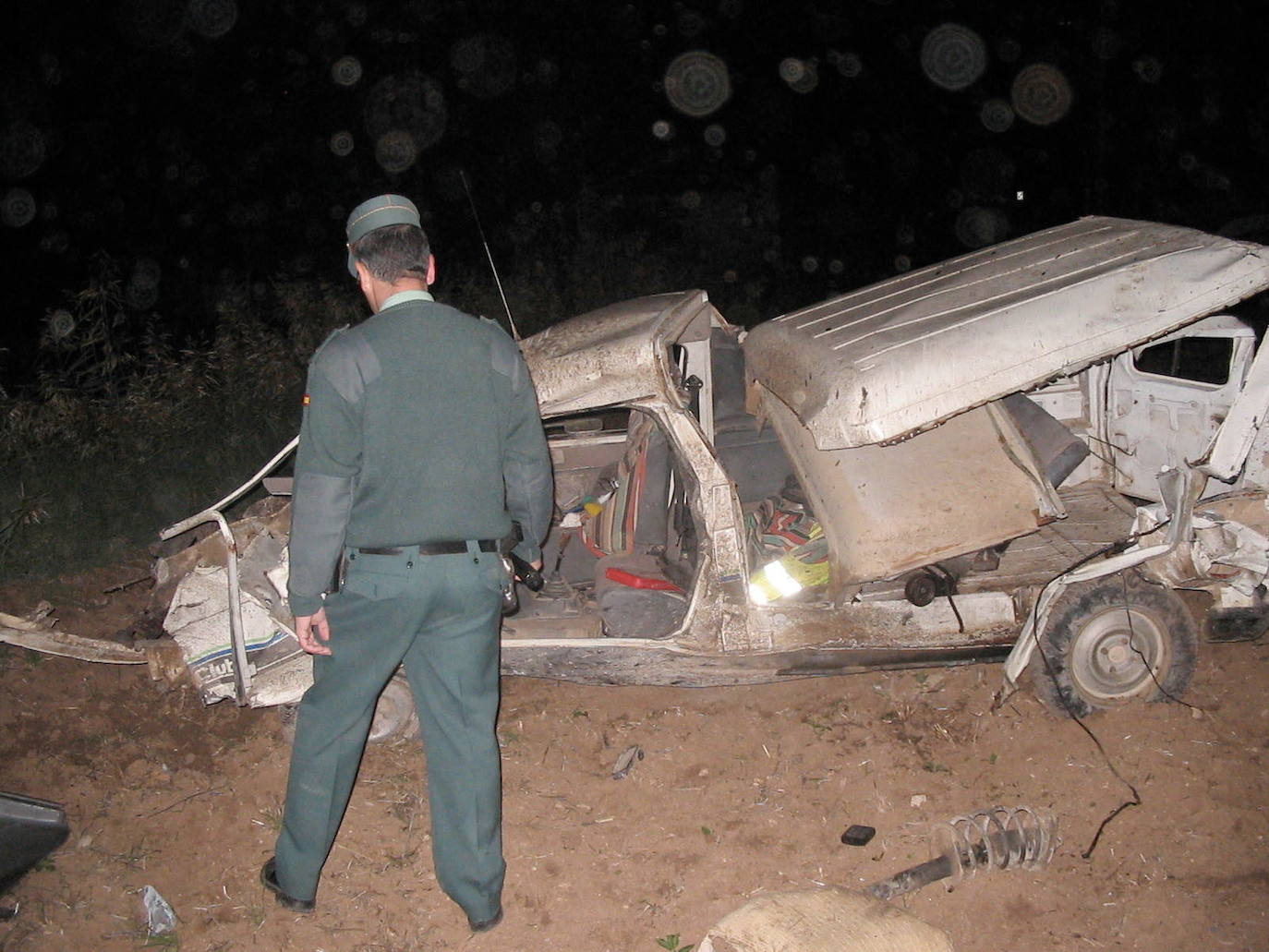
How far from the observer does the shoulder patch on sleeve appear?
2627 millimetres

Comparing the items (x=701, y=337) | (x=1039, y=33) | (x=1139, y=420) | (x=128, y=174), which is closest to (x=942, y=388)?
(x=701, y=337)

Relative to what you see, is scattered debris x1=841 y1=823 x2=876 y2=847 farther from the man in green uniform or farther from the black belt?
the black belt

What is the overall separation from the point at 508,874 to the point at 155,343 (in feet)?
19.6

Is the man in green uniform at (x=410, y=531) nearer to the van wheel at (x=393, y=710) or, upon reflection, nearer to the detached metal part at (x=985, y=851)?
the van wheel at (x=393, y=710)

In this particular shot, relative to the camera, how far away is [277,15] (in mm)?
18078

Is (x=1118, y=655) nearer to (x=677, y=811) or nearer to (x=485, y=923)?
(x=677, y=811)

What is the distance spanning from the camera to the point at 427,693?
9.66 feet

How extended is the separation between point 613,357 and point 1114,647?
2498 millimetres

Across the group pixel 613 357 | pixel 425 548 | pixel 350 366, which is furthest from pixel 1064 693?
pixel 350 366

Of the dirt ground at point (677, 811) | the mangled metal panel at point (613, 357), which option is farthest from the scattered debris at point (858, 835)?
the mangled metal panel at point (613, 357)

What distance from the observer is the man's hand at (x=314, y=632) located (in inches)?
112

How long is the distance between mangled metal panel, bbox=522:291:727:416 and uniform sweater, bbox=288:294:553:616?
87 centimetres

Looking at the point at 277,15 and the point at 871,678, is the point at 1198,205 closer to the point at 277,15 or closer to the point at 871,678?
the point at 871,678

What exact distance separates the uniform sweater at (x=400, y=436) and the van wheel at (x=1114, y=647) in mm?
2519
